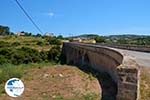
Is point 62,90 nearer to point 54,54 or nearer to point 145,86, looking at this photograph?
point 145,86

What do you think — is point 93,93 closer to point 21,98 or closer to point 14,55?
point 21,98

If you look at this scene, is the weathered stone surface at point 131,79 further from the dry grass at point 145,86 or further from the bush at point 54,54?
the bush at point 54,54

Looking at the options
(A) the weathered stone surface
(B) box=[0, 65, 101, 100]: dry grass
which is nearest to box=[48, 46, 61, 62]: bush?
(B) box=[0, 65, 101, 100]: dry grass

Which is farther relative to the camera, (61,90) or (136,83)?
(61,90)

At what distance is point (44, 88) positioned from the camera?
14.0m

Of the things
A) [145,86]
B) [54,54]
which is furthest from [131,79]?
[54,54]

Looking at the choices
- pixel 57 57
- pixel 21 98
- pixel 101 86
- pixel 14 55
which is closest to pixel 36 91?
pixel 21 98

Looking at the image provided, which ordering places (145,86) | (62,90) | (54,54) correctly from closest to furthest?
(145,86)
(62,90)
(54,54)

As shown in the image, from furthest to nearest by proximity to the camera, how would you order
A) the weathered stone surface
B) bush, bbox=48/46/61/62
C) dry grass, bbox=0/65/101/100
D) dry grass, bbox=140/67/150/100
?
bush, bbox=48/46/61/62 → dry grass, bbox=0/65/101/100 → dry grass, bbox=140/67/150/100 → the weathered stone surface

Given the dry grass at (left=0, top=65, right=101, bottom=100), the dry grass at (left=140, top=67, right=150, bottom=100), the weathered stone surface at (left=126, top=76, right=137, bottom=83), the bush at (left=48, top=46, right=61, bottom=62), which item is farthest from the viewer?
the bush at (left=48, top=46, right=61, bottom=62)

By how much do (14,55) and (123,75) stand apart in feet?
161

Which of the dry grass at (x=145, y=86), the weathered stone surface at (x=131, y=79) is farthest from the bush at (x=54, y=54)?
the weathered stone surface at (x=131, y=79)

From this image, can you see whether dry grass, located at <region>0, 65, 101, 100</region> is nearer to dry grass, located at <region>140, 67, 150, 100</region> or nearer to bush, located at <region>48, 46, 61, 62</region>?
dry grass, located at <region>140, 67, 150, 100</region>

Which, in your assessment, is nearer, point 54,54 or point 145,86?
point 145,86
